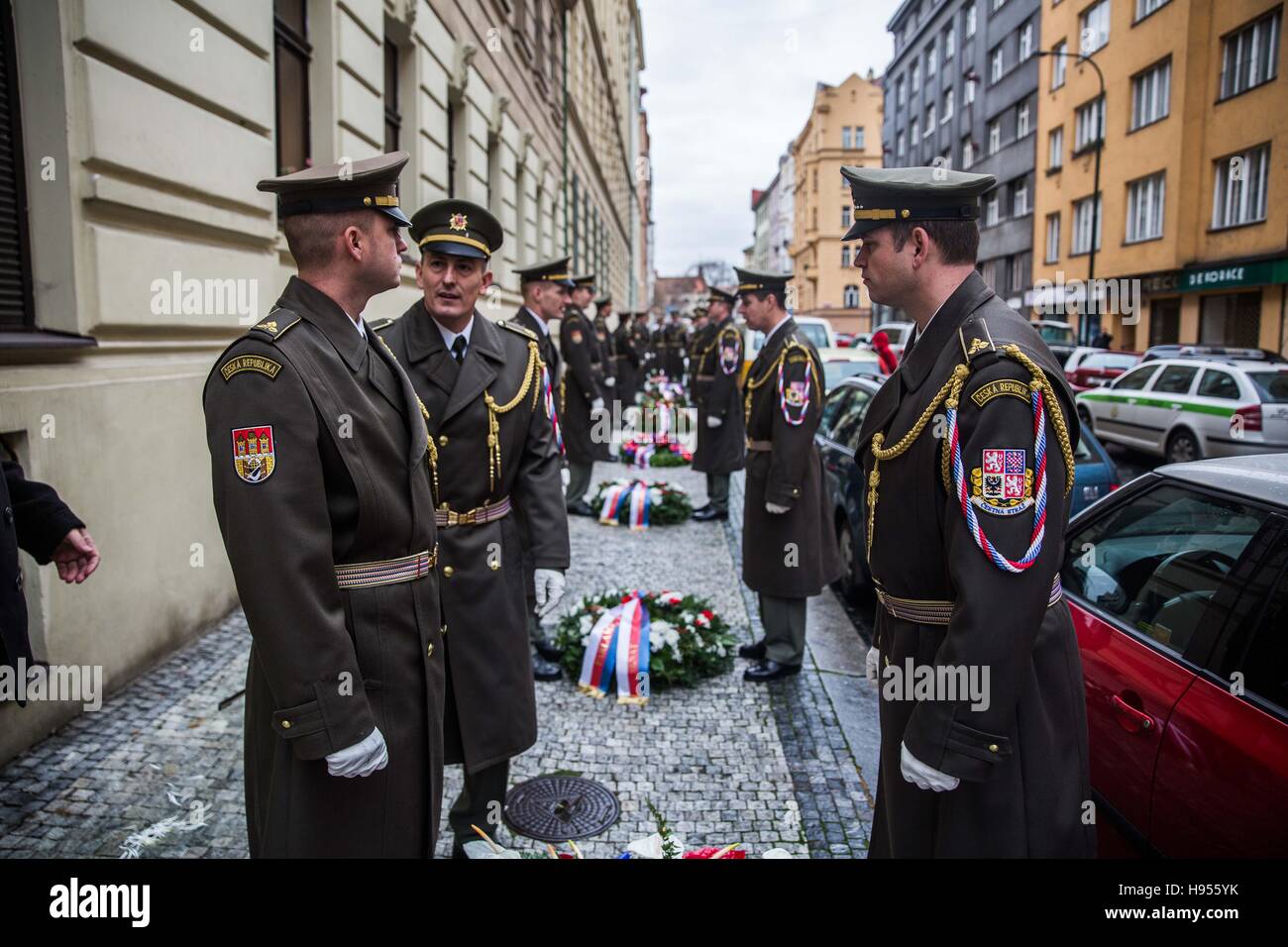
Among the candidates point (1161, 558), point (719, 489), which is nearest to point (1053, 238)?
point (719, 489)

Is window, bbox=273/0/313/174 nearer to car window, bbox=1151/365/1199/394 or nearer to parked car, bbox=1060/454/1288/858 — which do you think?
parked car, bbox=1060/454/1288/858

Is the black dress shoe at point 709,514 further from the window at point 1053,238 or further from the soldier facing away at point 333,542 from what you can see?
the window at point 1053,238

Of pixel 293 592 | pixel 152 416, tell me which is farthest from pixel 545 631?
pixel 293 592

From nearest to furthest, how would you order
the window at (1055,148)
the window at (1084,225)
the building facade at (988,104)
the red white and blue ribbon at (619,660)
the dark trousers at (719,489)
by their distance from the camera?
1. the red white and blue ribbon at (619,660)
2. the dark trousers at (719,489)
3. the window at (1084,225)
4. the window at (1055,148)
5. the building facade at (988,104)

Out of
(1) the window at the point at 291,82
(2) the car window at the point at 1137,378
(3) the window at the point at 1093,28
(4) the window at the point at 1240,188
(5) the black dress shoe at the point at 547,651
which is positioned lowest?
(5) the black dress shoe at the point at 547,651

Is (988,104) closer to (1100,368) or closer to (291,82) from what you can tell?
(1100,368)

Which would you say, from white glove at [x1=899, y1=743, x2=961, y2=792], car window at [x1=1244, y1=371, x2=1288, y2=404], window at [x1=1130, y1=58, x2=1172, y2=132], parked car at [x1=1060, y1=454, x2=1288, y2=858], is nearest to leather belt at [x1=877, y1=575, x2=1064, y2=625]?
white glove at [x1=899, y1=743, x2=961, y2=792]

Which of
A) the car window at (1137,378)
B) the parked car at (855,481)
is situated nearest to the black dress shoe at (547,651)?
the parked car at (855,481)

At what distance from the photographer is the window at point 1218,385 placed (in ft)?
40.3

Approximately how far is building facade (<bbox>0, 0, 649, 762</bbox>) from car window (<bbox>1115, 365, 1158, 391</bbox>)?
12.0 m

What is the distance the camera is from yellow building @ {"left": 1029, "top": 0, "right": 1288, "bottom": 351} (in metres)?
22.8

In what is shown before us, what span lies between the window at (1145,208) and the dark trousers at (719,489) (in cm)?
2296

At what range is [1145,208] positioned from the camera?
91.4 ft

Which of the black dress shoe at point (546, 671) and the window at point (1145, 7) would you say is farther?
the window at point (1145, 7)
